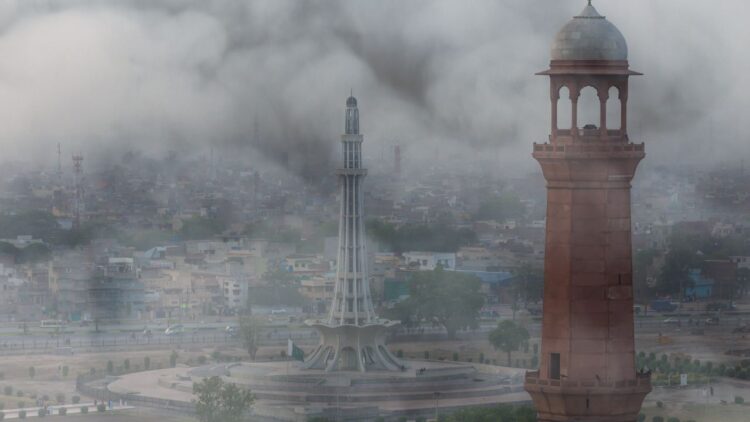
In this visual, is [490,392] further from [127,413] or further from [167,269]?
[167,269]

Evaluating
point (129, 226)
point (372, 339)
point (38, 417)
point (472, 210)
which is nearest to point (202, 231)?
point (129, 226)

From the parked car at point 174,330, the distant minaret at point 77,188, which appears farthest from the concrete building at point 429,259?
the distant minaret at point 77,188

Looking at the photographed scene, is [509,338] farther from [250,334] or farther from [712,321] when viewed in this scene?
[712,321]

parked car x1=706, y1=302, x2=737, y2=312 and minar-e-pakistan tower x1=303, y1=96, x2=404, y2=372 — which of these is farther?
parked car x1=706, y1=302, x2=737, y2=312

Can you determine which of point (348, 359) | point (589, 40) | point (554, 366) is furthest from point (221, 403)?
point (589, 40)

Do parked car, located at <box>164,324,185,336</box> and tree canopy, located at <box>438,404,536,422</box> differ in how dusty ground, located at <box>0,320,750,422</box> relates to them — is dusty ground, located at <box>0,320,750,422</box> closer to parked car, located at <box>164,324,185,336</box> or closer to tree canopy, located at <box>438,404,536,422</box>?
tree canopy, located at <box>438,404,536,422</box>

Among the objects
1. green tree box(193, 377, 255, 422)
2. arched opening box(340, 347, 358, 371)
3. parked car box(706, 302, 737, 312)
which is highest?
parked car box(706, 302, 737, 312)

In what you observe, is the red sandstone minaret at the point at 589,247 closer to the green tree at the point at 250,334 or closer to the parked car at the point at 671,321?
the green tree at the point at 250,334

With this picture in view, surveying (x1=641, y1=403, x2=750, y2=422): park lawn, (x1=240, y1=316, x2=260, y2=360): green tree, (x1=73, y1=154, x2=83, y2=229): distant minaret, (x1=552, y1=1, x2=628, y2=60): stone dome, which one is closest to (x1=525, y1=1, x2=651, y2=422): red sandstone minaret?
(x1=552, y1=1, x2=628, y2=60): stone dome
